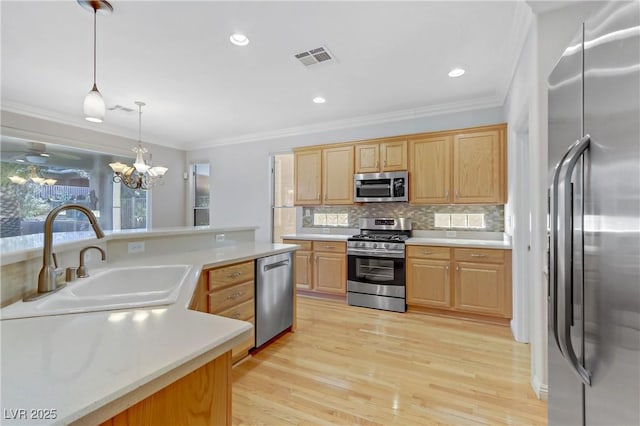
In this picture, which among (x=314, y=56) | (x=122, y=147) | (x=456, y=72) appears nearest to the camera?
(x=314, y=56)

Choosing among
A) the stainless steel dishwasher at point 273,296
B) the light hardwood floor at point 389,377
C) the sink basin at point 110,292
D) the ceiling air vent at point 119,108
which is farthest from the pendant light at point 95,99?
the ceiling air vent at point 119,108

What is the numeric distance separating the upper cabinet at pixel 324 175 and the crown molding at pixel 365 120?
0.44 meters

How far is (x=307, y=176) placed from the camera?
4.62 m

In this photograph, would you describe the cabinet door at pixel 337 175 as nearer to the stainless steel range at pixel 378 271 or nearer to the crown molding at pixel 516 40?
the stainless steel range at pixel 378 271

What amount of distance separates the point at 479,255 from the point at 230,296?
2677 mm

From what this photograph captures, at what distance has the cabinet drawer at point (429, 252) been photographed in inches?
135

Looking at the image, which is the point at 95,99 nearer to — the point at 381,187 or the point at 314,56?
the point at 314,56

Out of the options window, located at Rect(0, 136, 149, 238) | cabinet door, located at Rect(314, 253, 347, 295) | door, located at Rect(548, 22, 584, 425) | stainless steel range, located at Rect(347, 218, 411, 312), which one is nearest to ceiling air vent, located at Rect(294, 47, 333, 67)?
door, located at Rect(548, 22, 584, 425)

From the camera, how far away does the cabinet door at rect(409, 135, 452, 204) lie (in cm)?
370

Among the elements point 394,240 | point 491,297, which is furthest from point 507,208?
point 394,240

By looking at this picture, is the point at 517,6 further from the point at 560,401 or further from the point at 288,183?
the point at 288,183

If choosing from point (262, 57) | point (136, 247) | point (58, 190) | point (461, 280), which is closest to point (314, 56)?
point (262, 57)

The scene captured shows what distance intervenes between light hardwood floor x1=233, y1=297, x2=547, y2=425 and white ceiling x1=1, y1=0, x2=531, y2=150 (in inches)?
103

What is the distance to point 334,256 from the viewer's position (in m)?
4.11
